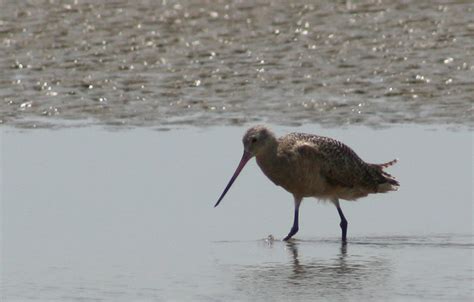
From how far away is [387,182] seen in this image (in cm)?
1064

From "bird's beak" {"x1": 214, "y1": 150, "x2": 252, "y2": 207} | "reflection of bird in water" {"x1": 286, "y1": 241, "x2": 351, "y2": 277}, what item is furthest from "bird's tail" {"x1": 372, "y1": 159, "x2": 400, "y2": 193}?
"reflection of bird in water" {"x1": 286, "y1": 241, "x2": 351, "y2": 277}

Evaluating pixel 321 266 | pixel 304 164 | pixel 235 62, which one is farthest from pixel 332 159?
pixel 235 62

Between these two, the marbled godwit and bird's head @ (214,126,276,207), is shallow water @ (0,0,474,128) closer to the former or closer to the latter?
the marbled godwit

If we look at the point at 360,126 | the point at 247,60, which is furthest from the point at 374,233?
the point at 247,60

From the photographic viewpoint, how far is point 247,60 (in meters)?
14.8

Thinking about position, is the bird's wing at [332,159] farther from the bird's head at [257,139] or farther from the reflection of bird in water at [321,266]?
the reflection of bird in water at [321,266]

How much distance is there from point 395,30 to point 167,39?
2.19 meters

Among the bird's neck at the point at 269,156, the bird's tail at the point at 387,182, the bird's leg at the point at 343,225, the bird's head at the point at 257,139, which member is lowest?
the bird's leg at the point at 343,225

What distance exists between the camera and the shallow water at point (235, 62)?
13.3 meters

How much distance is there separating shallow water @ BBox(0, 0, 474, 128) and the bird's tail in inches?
80.6

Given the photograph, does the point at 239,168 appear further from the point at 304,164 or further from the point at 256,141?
the point at 304,164

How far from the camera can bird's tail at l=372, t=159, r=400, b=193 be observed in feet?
34.9

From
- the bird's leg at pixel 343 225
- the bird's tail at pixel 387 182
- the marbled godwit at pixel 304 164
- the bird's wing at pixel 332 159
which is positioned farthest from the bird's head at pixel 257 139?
the bird's tail at pixel 387 182

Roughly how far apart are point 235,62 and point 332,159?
4533mm
